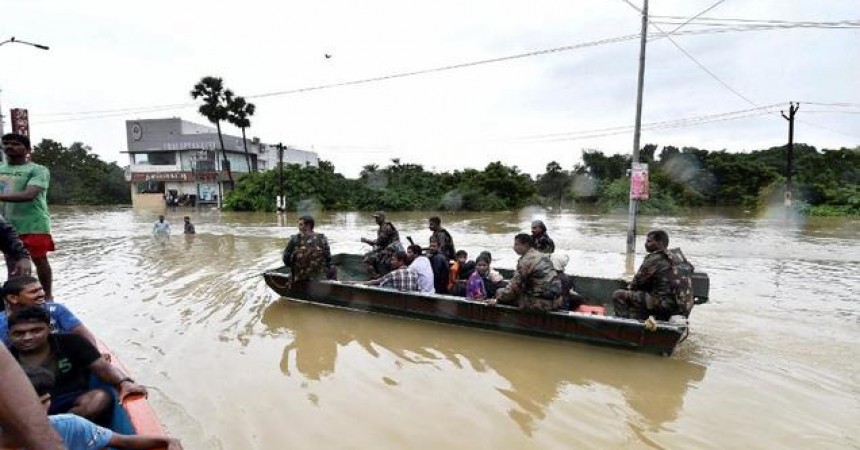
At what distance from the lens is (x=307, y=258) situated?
732cm

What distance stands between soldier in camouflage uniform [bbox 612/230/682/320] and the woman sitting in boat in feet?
5.87

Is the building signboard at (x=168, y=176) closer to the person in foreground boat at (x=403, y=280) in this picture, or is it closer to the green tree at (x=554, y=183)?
the green tree at (x=554, y=183)

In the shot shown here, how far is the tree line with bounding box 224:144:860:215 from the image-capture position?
33375 mm

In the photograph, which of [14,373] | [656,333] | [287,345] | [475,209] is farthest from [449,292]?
[475,209]

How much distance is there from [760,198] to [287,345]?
34.3 meters

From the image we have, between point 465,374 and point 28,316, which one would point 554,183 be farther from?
point 28,316

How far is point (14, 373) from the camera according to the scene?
154 centimetres

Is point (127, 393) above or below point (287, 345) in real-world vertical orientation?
above

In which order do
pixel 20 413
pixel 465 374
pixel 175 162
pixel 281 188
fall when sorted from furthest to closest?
pixel 175 162 < pixel 281 188 < pixel 465 374 < pixel 20 413

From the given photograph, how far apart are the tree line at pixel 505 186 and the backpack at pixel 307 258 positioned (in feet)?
90.0

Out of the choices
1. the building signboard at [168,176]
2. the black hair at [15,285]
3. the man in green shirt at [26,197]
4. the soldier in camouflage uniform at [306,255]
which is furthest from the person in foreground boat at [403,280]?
the building signboard at [168,176]

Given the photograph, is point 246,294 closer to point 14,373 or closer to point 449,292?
point 449,292

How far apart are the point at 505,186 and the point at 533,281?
1245 inches

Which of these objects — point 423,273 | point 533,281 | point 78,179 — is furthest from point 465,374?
point 78,179
